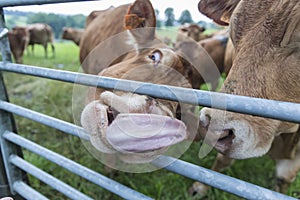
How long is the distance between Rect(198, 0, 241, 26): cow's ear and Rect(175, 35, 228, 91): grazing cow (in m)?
0.81

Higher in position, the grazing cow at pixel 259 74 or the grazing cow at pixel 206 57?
the grazing cow at pixel 259 74

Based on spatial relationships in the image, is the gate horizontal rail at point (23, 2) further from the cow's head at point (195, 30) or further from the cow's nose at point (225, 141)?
the cow's head at point (195, 30)

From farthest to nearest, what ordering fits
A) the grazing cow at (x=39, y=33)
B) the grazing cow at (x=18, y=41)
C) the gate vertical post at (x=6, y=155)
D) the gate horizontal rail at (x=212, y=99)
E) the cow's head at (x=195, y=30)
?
1. the grazing cow at (x=39, y=33)
2. the grazing cow at (x=18, y=41)
3. the cow's head at (x=195, y=30)
4. the gate vertical post at (x=6, y=155)
5. the gate horizontal rail at (x=212, y=99)

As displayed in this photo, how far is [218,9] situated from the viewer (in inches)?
88.9

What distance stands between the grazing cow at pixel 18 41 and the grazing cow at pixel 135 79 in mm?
7273

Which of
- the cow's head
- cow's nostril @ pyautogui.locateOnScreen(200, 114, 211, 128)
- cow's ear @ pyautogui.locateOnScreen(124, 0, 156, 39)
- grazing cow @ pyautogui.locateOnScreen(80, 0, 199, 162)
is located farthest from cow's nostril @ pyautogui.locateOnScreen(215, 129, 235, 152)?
the cow's head

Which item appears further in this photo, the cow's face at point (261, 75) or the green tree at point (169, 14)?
the green tree at point (169, 14)

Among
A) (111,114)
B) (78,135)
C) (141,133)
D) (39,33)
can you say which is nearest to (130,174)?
(78,135)

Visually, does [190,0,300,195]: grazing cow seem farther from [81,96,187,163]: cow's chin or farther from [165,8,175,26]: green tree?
[165,8,175,26]: green tree

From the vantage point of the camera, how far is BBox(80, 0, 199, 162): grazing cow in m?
1.35

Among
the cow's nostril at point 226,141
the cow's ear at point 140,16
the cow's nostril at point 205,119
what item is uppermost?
the cow's ear at point 140,16

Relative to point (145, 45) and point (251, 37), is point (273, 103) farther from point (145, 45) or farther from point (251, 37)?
point (145, 45)

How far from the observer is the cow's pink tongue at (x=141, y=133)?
1.33 m

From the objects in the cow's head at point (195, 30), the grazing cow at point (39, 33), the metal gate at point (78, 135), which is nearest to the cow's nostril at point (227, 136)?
the metal gate at point (78, 135)
